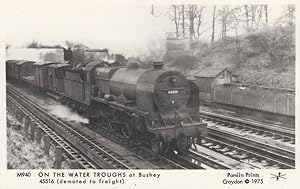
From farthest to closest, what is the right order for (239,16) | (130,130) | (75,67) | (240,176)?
(239,16) → (75,67) → (130,130) → (240,176)

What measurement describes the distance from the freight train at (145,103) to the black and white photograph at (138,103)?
0.02m

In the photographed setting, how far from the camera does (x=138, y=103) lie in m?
6.48

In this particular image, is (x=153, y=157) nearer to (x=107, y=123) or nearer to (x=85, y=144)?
(x=85, y=144)

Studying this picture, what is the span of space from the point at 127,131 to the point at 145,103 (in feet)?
4.92

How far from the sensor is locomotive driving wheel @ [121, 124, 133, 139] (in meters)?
7.00

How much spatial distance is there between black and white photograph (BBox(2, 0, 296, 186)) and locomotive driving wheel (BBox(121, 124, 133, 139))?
43 mm

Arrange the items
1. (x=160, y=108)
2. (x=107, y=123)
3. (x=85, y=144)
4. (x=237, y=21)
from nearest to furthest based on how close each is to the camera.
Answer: (x=160, y=108) < (x=85, y=144) < (x=107, y=123) < (x=237, y=21)

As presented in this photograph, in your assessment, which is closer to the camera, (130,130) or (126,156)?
(126,156)

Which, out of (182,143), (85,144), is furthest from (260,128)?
(85,144)

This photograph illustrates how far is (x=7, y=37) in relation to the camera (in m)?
5.66

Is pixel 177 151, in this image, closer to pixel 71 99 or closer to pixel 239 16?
pixel 71 99

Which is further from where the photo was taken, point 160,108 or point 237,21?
point 237,21

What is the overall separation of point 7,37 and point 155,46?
550cm
